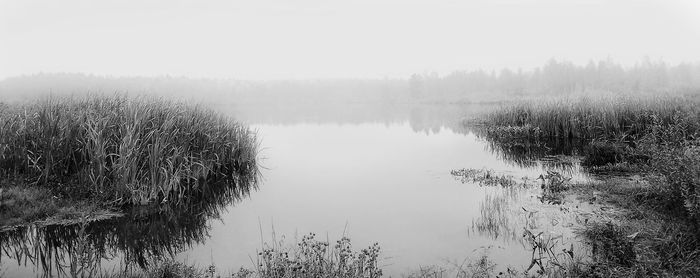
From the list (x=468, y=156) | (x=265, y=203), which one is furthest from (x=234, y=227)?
(x=468, y=156)

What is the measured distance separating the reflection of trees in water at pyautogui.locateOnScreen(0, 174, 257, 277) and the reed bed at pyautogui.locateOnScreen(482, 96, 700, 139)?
1499 cm

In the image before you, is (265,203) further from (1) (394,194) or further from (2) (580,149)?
(2) (580,149)

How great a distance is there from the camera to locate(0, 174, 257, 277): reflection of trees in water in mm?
6121

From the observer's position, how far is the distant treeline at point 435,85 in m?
76.9

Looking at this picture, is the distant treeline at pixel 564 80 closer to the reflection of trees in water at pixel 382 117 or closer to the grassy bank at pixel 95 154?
the reflection of trees in water at pixel 382 117

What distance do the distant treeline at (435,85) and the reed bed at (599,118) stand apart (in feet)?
151

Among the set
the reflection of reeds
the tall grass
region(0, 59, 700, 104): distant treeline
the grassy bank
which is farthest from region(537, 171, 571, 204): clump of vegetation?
region(0, 59, 700, 104): distant treeline

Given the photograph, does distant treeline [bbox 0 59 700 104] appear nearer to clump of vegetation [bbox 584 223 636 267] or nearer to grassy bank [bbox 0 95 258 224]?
grassy bank [bbox 0 95 258 224]

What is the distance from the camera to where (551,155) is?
639 inches

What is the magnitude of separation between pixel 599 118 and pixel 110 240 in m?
18.9

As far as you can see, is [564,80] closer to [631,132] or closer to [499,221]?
[631,132]

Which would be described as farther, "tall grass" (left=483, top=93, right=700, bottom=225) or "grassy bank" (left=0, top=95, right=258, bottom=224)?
"grassy bank" (left=0, top=95, right=258, bottom=224)

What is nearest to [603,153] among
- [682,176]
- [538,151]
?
[538,151]

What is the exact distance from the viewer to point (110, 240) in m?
7.18
